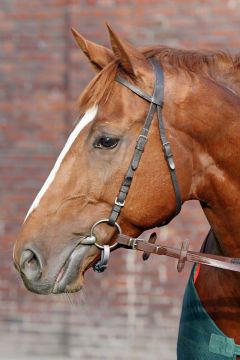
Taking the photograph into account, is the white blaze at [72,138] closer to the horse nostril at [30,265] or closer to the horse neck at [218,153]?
the horse nostril at [30,265]

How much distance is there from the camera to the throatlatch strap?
2564 millimetres

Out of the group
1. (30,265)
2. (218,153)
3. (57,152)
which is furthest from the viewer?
(57,152)

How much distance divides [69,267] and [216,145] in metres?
0.68

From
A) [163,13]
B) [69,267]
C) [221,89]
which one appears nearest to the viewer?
[69,267]

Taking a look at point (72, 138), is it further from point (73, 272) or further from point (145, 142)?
point (73, 272)

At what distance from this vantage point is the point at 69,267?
255 cm

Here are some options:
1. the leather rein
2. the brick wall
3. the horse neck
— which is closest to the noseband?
the leather rein

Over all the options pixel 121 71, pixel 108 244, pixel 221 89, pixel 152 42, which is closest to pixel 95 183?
pixel 108 244

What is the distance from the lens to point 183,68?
8.89ft

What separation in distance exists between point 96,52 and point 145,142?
0.43 metres

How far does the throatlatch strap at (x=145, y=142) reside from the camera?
2.56 meters

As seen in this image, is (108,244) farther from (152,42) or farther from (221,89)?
(152,42)

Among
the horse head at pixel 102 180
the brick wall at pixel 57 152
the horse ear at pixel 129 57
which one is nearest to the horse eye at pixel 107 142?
the horse head at pixel 102 180

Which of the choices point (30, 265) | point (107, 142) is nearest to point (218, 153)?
point (107, 142)
